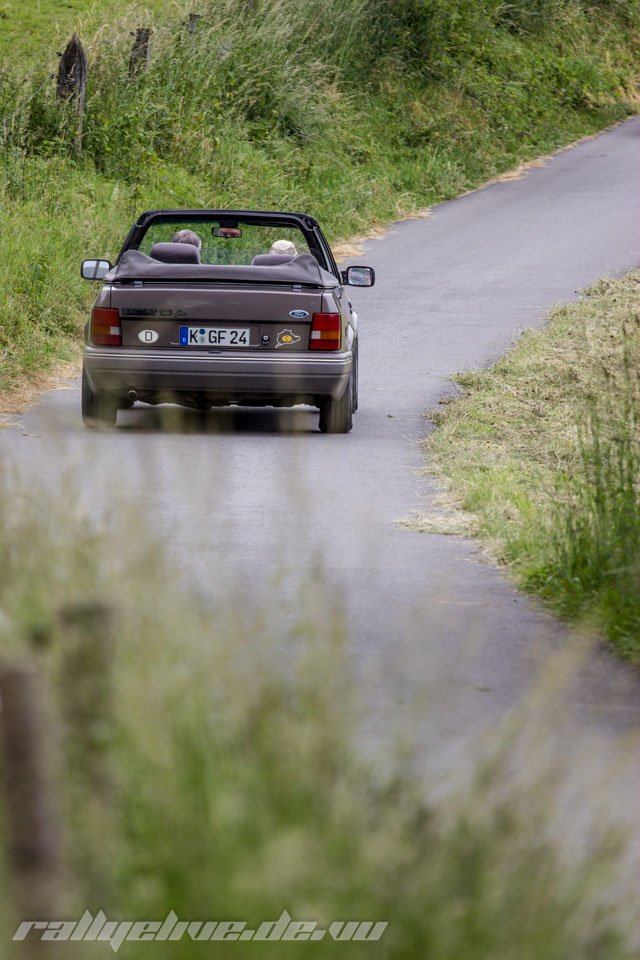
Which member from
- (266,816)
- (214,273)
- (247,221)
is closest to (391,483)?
(214,273)

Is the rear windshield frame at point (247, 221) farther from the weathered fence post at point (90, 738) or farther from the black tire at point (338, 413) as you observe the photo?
the weathered fence post at point (90, 738)

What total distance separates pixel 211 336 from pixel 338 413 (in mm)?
1146

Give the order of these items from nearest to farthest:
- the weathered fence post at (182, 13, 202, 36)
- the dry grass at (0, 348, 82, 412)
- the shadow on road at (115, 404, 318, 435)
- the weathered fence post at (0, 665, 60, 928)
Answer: the weathered fence post at (0, 665, 60, 928), the shadow on road at (115, 404, 318, 435), the dry grass at (0, 348, 82, 412), the weathered fence post at (182, 13, 202, 36)

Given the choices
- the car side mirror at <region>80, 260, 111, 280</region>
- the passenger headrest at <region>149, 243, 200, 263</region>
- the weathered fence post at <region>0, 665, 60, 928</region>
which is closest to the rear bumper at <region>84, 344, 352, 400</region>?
the car side mirror at <region>80, 260, 111, 280</region>

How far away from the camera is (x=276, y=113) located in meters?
29.7

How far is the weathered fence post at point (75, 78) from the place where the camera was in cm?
2314

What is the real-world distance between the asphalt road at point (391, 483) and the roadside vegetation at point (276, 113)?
2.22 meters

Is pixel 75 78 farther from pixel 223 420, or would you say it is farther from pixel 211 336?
pixel 211 336

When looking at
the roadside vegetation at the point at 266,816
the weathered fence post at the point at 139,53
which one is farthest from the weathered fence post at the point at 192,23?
the roadside vegetation at the point at 266,816

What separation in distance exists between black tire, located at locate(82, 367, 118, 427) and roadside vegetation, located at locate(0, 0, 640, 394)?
1999mm

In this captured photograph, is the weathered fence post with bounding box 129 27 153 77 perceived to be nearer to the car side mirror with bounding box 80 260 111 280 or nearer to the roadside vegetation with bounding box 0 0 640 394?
the roadside vegetation with bounding box 0 0 640 394

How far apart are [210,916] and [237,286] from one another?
9.42m

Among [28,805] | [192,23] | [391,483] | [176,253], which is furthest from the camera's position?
[192,23]

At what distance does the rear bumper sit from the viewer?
1212 centimetres
